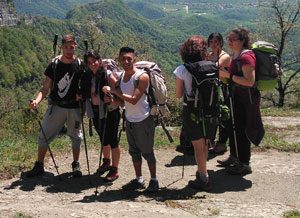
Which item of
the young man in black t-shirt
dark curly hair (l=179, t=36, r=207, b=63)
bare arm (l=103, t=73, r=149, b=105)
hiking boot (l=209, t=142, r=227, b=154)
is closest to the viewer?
bare arm (l=103, t=73, r=149, b=105)

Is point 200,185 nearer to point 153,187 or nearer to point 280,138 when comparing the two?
point 153,187

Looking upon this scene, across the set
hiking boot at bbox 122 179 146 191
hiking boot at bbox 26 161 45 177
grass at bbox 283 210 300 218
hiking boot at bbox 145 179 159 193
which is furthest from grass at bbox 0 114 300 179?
grass at bbox 283 210 300 218

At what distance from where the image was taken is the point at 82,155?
7.45 m

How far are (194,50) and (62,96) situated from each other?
2.41 meters

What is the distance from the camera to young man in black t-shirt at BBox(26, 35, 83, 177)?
5.59 m

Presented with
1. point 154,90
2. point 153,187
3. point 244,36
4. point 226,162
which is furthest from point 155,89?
point 226,162

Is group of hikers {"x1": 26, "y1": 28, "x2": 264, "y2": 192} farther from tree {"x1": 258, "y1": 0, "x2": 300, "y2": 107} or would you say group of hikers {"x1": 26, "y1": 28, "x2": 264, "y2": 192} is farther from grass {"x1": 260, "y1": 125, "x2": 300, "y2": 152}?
tree {"x1": 258, "y1": 0, "x2": 300, "y2": 107}

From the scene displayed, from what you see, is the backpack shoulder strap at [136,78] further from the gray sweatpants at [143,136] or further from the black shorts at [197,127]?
the black shorts at [197,127]

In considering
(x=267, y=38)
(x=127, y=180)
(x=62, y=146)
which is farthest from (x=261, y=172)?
(x=267, y=38)

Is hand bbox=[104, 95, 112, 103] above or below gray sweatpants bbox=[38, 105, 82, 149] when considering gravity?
above

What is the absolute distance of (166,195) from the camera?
522 cm

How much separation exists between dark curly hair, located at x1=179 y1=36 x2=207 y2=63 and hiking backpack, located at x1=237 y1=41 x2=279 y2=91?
789 mm

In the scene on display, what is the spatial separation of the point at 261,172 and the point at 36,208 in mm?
3977

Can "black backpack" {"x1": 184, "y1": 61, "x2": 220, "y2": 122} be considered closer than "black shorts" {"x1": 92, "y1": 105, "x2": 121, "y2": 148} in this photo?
Yes
